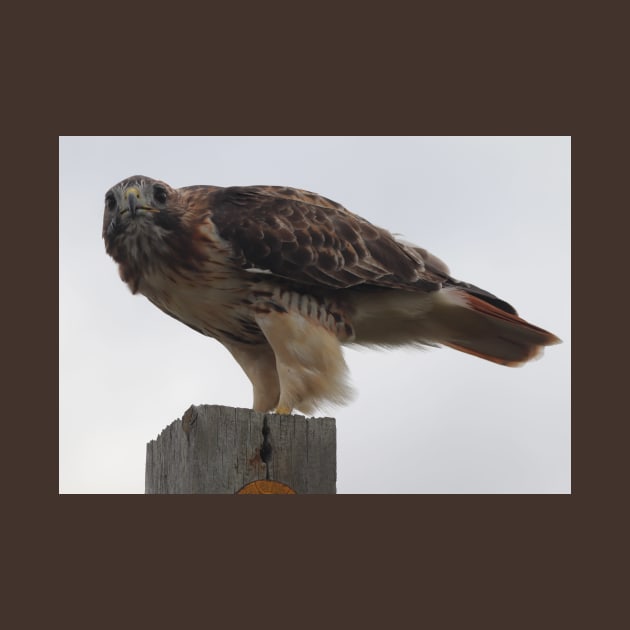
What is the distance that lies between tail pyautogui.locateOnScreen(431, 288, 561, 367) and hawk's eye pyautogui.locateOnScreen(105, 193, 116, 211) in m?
2.42

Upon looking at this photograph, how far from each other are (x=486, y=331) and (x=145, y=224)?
107 inches

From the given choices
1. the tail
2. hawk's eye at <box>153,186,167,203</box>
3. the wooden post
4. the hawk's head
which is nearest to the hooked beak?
the hawk's head

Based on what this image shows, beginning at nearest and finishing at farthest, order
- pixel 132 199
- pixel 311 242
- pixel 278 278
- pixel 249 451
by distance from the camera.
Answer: pixel 249 451 < pixel 132 199 < pixel 278 278 < pixel 311 242

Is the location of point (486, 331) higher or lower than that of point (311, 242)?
lower

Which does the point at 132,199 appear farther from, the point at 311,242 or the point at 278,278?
the point at 311,242

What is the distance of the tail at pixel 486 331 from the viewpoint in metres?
7.33

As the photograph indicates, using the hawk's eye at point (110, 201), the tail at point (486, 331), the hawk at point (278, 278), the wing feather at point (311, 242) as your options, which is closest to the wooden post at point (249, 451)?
the hawk at point (278, 278)

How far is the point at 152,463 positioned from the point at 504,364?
3.22 metres

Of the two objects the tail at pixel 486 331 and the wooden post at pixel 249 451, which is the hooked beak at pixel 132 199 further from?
the tail at pixel 486 331

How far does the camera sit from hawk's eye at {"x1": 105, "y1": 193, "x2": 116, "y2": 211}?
21.4 feet

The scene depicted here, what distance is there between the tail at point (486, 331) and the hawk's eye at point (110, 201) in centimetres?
242

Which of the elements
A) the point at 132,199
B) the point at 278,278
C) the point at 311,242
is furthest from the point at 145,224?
the point at 311,242

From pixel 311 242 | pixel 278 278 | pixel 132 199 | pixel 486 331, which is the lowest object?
pixel 486 331

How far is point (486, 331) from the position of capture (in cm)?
752
